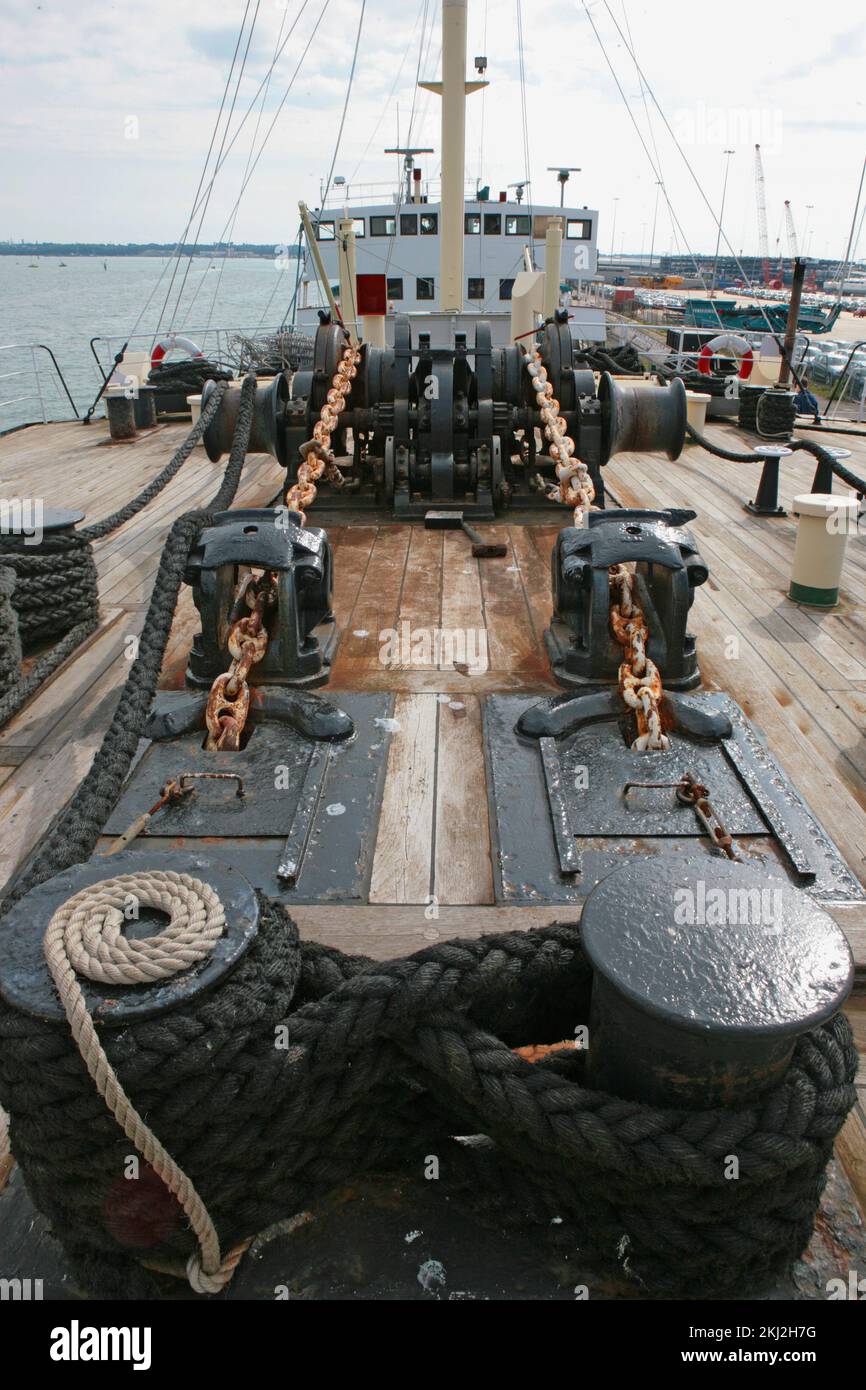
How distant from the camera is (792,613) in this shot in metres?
4.48

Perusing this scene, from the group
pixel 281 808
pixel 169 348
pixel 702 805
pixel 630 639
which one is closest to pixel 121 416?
pixel 169 348

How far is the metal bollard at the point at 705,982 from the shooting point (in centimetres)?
140

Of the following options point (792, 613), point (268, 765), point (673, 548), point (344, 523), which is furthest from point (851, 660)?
point (344, 523)

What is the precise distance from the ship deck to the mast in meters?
3.05

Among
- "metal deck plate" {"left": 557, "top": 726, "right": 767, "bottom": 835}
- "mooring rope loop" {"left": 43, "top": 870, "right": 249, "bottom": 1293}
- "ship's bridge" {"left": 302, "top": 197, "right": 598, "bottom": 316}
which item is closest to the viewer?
"mooring rope loop" {"left": 43, "top": 870, "right": 249, "bottom": 1293}

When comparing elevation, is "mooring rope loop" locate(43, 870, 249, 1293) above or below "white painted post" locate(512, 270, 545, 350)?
below

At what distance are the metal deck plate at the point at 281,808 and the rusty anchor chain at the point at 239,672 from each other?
7 cm

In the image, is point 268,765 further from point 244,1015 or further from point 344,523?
point 344,523

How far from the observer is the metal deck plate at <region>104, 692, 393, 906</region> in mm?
2496

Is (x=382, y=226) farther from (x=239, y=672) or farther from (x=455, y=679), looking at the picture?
(x=239, y=672)

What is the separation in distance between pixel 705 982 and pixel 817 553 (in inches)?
138

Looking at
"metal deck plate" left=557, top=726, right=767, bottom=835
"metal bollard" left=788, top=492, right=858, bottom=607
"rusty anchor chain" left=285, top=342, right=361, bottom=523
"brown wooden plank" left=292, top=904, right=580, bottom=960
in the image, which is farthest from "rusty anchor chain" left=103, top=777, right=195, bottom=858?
"metal bollard" left=788, top=492, right=858, bottom=607

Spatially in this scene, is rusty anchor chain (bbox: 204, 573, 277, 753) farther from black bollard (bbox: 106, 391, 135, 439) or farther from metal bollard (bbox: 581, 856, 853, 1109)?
black bollard (bbox: 106, 391, 135, 439)

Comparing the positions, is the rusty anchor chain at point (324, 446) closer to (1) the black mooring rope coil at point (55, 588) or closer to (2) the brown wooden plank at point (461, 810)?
(1) the black mooring rope coil at point (55, 588)
